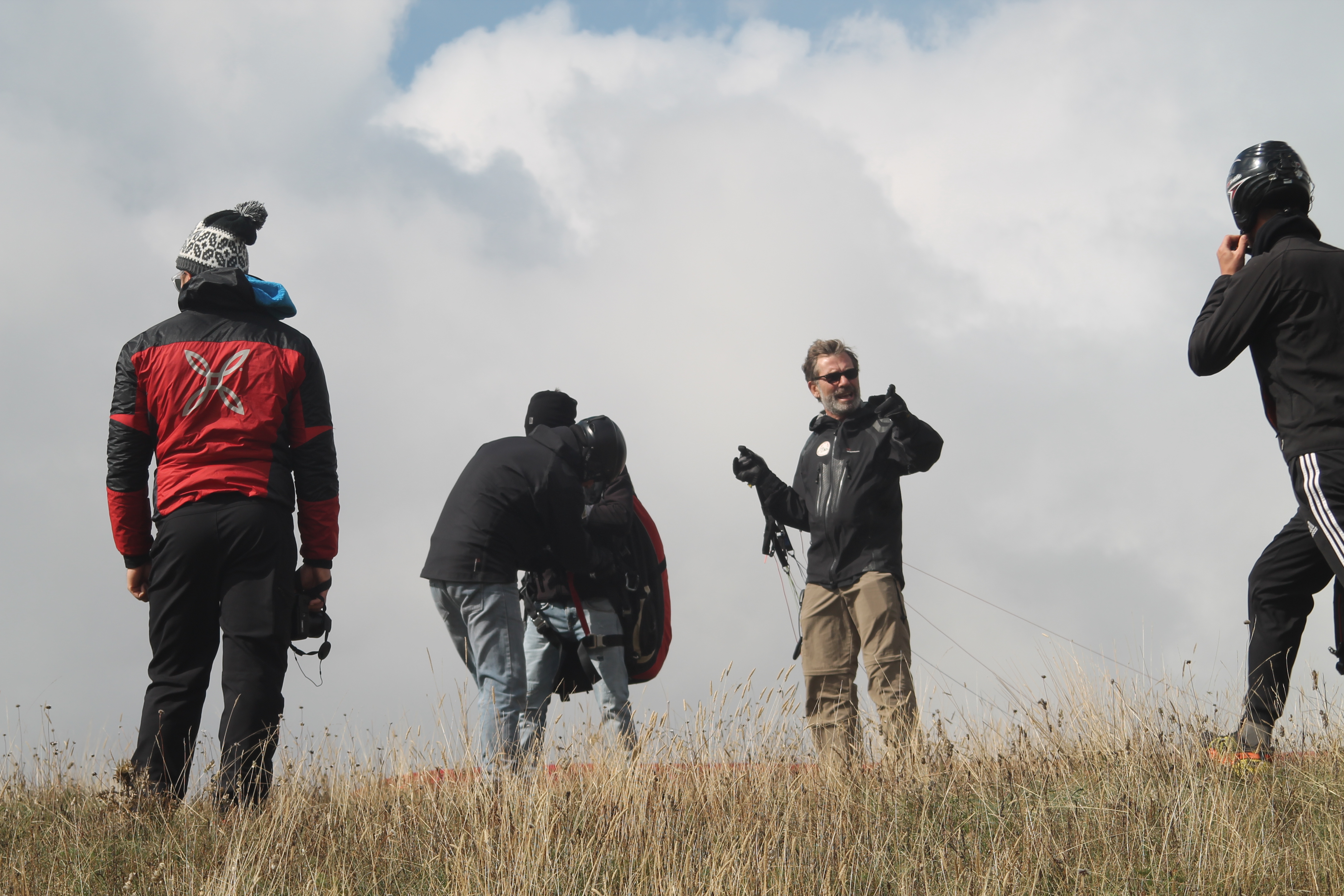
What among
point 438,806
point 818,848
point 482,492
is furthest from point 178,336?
point 818,848

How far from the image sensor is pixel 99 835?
3.58m

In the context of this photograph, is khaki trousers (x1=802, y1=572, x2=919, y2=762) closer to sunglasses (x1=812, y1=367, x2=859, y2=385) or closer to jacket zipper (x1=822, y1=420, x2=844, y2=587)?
jacket zipper (x1=822, y1=420, x2=844, y2=587)

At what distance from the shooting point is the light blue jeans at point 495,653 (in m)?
4.88

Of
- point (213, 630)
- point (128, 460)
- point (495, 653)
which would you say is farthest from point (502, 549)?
point (128, 460)

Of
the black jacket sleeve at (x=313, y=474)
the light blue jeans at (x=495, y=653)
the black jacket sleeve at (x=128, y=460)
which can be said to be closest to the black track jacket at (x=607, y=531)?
the light blue jeans at (x=495, y=653)

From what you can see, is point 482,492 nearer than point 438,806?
No

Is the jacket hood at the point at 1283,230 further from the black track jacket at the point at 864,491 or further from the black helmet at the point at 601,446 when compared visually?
the black helmet at the point at 601,446

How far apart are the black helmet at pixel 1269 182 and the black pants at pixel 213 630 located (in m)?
3.61

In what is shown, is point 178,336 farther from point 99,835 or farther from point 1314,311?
point 1314,311

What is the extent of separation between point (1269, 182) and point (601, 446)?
10.9 ft

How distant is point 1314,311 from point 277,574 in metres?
3.58

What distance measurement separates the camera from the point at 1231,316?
11.7ft

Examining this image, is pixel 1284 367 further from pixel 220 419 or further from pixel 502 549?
pixel 220 419

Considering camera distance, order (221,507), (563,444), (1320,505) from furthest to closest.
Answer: (563,444)
(221,507)
(1320,505)
